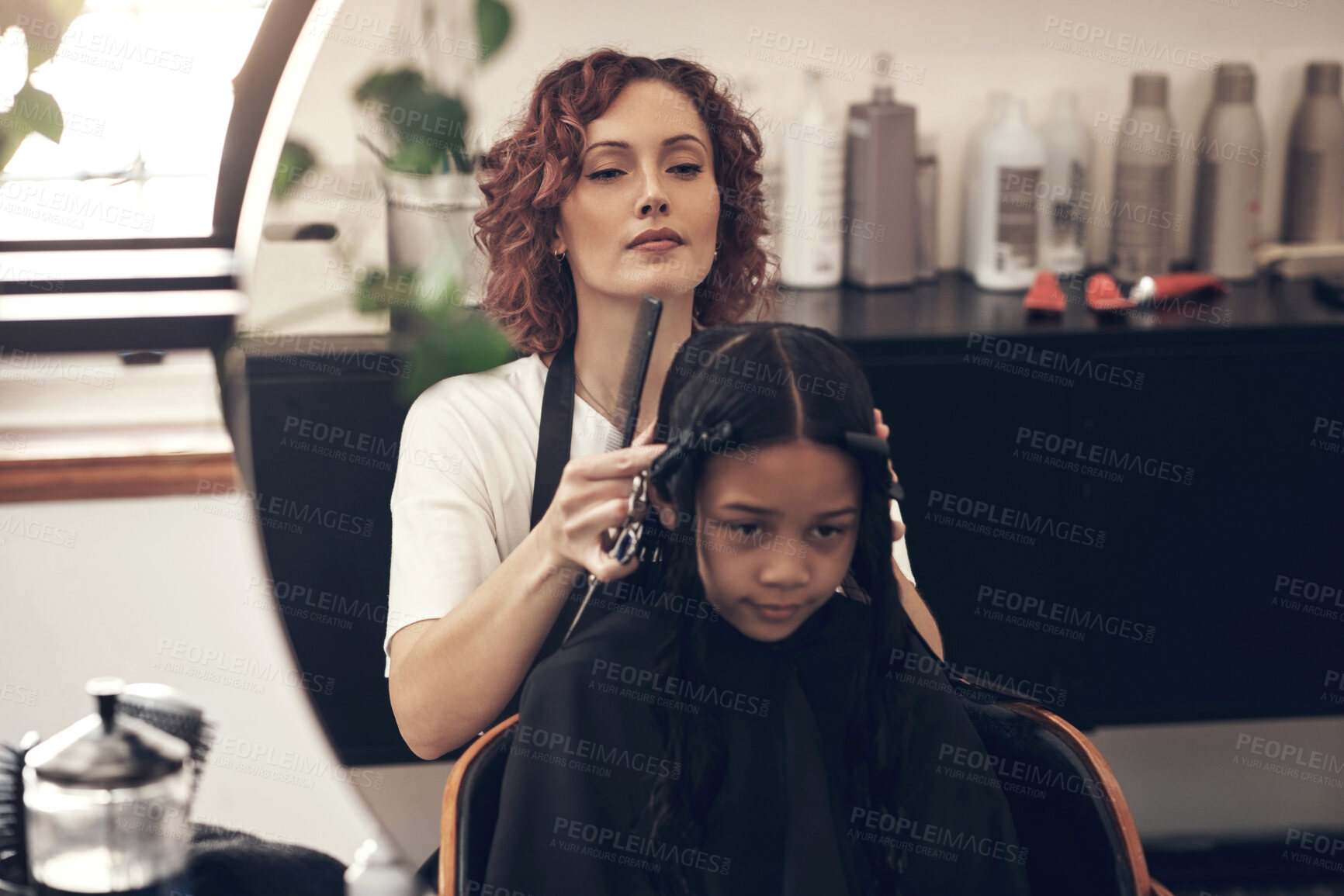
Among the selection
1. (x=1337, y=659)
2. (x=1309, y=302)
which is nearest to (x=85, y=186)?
(x=1309, y=302)

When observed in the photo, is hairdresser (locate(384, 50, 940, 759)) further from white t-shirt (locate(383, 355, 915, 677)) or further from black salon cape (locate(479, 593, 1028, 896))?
black salon cape (locate(479, 593, 1028, 896))

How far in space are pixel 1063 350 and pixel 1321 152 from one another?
71 centimetres

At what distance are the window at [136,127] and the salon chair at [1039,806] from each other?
1566 mm

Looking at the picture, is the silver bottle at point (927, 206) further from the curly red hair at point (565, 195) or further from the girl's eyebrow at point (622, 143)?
the girl's eyebrow at point (622, 143)

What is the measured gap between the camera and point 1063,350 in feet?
5.98

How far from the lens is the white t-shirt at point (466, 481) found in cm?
131

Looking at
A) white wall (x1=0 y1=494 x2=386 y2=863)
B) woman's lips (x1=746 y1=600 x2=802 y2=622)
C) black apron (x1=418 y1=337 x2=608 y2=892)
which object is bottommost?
white wall (x1=0 y1=494 x2=386 y2=863)

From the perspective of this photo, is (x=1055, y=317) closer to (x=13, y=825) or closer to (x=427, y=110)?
(x=427, y=110)

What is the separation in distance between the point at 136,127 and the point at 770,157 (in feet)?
4.11

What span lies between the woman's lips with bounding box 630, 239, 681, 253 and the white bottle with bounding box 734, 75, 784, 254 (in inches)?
25.1

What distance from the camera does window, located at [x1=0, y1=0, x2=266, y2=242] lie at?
2.22 meters

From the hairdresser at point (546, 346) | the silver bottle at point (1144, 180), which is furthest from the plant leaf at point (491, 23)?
the silver bottle at point (1144, 180)

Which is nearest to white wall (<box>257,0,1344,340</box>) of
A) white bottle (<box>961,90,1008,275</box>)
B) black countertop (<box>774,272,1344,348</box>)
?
white bottle (<box>961,90,1008,275</box>)

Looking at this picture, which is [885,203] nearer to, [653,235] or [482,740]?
[653,235]
